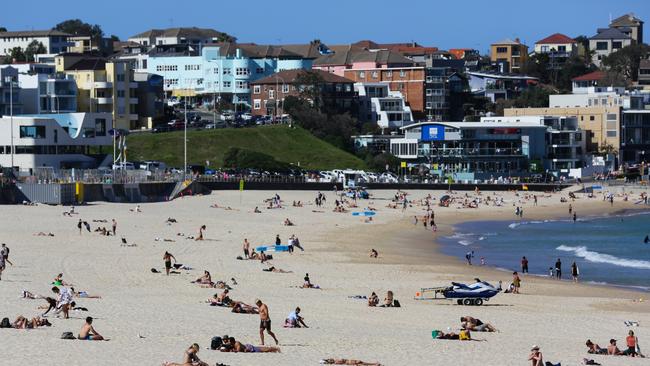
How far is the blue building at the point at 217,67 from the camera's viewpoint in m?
125

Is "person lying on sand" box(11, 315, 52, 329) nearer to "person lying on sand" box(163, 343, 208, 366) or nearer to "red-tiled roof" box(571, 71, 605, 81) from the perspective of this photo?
"person lying on sand" box(163, 343, 208, 366)

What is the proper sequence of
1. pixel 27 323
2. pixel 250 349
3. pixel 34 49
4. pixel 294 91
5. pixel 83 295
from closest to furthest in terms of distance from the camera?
pixel 250 349 < pixel 27 323 < pixel 83 295 < pixel 294 91 < pixel 34 49

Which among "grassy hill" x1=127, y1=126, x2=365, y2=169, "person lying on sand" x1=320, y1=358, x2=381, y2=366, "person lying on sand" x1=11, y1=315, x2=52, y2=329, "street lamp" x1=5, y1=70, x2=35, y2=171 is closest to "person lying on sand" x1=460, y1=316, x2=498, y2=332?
"person lying on sand" x1=320, y1=358, x2=381, y2=366

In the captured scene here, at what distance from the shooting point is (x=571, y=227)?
6894 cm

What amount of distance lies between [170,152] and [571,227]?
110ft

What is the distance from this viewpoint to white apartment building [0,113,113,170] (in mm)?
74812

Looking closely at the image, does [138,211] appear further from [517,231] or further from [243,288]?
[243,288]

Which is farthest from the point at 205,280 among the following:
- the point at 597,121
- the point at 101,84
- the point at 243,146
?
the point at 597,121

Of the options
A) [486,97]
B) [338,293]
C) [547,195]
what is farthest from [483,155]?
[338,293]

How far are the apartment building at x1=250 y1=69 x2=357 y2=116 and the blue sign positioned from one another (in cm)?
1266

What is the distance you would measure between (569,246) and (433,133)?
4592 centimetres

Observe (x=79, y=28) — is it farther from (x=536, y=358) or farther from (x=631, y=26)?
(x=536, y=358)

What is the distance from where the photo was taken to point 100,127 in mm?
81125

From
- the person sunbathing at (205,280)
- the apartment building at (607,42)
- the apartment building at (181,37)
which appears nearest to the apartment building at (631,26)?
the apartment building at (607,42)
